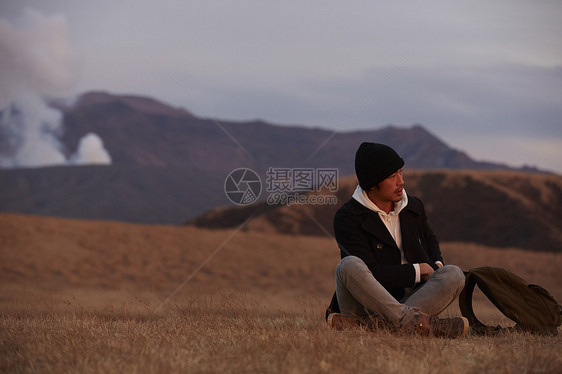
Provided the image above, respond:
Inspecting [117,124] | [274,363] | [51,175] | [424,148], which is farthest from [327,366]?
[117,124]

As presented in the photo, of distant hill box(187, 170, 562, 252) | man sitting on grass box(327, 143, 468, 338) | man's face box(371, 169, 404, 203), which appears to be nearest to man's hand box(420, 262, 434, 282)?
man sitting on grass box(327, 143, 468, 338)

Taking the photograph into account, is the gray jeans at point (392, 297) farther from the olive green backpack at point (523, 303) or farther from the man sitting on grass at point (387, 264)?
the olive green backpack at point (523, 303)

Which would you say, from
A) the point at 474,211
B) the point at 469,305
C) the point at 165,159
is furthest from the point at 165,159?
the point at 469,305

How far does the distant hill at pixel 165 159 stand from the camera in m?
74.0

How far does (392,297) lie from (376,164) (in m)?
0.93

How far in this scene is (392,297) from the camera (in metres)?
4.61

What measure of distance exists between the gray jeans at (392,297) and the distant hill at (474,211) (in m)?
28.6

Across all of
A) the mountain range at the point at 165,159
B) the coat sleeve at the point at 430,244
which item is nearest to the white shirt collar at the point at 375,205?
the coat sleeve at the point at 430,244

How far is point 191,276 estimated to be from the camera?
20.4 m

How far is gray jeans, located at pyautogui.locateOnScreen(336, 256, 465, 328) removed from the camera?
4.58 m

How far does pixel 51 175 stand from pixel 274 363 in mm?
83808

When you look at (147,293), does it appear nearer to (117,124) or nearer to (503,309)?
(503,309)

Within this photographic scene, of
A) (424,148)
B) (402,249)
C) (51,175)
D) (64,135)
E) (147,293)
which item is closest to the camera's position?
(402,249)

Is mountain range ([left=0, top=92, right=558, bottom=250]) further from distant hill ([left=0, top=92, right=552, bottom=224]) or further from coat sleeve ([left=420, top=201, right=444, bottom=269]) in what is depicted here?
coat sleeve ([left=420, top=201, right=444, bottom=269])
